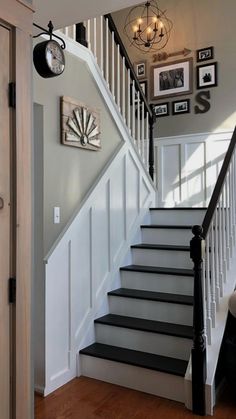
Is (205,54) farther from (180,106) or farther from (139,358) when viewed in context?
(139,358)

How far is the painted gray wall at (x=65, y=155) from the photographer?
2.87 meters

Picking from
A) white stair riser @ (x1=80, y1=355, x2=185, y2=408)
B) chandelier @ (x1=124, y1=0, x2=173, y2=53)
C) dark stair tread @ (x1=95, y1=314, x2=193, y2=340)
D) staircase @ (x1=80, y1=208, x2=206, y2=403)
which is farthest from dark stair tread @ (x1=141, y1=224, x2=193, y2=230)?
chandelier @ (x1=124, y1=0, x2=173, y2=53)

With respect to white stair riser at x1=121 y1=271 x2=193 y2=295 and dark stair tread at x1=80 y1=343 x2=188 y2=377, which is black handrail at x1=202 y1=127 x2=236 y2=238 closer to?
white stair riser at x1=121 y1=271 x2=193 y2=295

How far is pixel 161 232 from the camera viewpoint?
13.3ft

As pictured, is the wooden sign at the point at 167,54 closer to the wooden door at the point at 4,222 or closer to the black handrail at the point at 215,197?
the black handrail at the point at 215,197

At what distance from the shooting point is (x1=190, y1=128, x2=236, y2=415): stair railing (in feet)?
8.18

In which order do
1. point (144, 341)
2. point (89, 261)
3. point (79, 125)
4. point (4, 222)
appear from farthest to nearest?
point (89, 261) → point (79, 125) → point (144, 341) → point (4, 222)

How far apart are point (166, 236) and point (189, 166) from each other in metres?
1.75

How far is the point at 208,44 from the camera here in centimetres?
525

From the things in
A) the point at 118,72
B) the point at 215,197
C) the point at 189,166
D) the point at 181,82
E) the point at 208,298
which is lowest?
the point at 208,298

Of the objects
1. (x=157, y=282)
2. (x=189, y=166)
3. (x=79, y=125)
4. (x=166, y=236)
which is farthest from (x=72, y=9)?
(x=189, y=166)

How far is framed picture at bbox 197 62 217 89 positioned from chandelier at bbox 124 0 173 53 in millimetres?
780

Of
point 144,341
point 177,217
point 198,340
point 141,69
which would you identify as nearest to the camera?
point 198,340

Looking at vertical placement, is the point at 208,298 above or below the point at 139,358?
above
